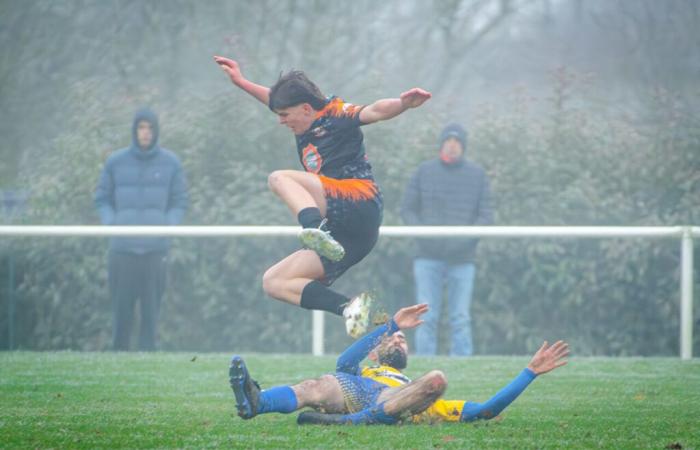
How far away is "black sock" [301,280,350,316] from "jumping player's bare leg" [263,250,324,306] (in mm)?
33

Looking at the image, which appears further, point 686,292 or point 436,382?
point 686,292

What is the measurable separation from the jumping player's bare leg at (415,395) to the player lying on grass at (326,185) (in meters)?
0.59

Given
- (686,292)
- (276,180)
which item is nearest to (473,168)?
(686,292)

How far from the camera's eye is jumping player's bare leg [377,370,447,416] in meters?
6.58

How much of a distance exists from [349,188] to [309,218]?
479 millimetres

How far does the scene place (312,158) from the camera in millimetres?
7512

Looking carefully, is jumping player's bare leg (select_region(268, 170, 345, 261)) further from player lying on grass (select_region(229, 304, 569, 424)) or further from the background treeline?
the background treeline

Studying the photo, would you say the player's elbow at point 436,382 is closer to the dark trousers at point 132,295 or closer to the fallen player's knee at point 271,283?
the fallen player's knee at point 271,283

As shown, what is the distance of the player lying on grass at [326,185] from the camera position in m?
7.30

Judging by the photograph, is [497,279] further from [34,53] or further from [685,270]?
[34,53]

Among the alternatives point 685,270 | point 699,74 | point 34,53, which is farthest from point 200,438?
point 34,53

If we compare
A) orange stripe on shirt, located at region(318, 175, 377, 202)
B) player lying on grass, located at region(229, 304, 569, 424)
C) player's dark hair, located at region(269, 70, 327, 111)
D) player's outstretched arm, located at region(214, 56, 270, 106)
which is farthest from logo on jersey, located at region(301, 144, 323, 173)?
player lying on grass, located at region(229, 304, 569, 424)

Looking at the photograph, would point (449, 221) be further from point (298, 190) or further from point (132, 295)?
point (298, 190)

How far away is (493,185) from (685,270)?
255 centimetres
